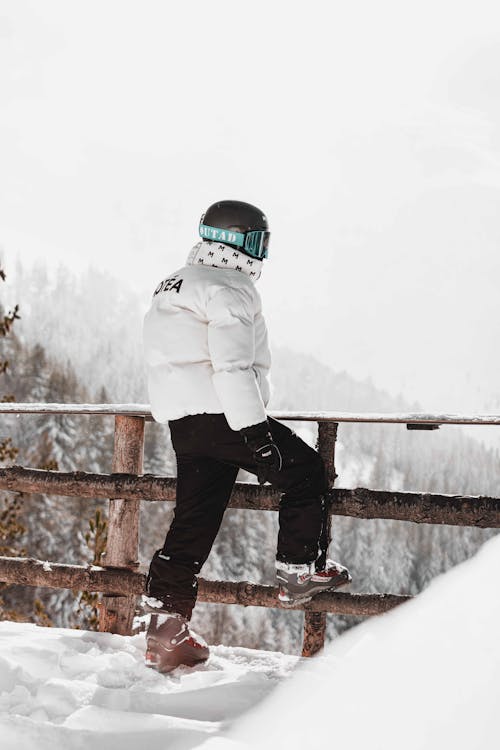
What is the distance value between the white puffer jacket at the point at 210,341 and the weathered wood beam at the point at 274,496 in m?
0.57

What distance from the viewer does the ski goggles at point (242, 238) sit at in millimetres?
3285

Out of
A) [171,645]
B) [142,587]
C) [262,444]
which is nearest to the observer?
[262,444]

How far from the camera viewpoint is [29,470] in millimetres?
4051

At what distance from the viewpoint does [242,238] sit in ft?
10.8

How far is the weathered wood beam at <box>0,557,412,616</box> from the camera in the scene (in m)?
3.44

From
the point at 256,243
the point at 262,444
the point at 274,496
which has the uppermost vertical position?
the point at 256,243

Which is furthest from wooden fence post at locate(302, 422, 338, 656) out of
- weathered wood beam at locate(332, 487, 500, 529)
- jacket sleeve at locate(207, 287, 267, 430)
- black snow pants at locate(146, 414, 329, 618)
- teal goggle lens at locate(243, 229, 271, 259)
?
teal goggle lens at locate(243, 229, 271, 259)

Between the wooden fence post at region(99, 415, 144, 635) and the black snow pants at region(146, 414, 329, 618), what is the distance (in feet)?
1.82

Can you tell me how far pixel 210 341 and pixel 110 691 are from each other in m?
Result: 1.35

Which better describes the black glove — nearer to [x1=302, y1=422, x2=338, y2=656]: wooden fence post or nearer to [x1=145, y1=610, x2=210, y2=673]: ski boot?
[x1=302, y1=422, x2=338, y2=656]: wooden fence post

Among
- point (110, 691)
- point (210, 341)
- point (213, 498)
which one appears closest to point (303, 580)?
point (213, 498)

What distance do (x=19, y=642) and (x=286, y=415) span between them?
153cm

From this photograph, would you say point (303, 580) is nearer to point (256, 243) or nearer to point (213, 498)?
point (213, 498)

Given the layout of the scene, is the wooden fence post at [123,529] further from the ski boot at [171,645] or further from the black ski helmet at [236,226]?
the black ski helmet at [236,226]
